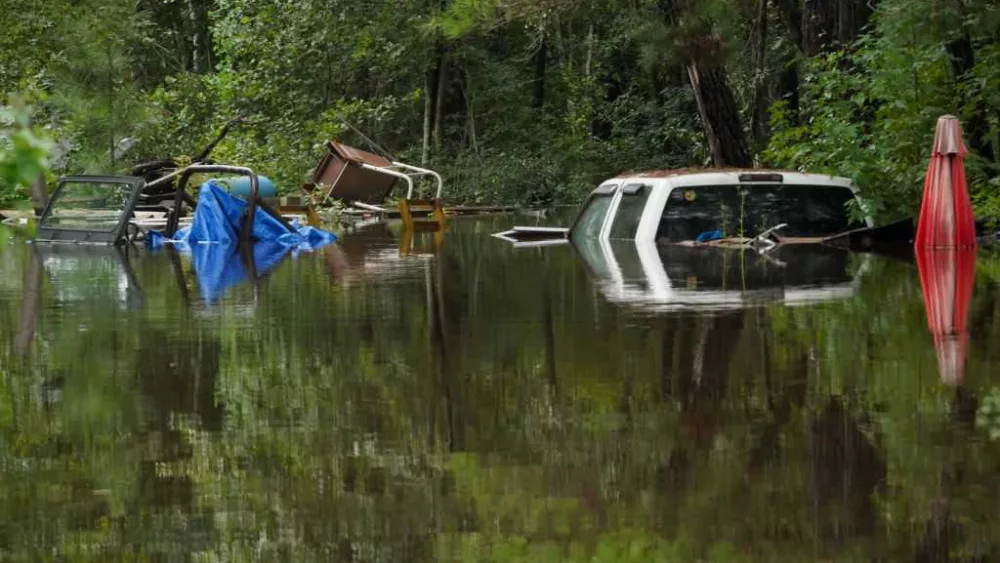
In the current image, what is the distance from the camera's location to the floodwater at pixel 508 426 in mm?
6309

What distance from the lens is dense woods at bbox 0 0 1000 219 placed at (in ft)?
82.4

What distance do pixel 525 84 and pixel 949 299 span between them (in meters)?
40.8

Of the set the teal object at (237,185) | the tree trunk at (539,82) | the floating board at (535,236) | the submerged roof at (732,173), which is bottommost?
the floating board at (535,236)

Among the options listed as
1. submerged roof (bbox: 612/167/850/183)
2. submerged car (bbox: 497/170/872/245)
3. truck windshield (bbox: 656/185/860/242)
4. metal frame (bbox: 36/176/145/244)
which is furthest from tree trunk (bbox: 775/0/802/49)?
metal frame (bbox: 36/176/145/244)

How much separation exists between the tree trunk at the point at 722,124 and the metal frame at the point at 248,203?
6.89 metres

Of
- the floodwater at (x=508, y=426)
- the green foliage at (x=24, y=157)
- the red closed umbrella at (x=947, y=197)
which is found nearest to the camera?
the green foliage at (x=24, y=157)

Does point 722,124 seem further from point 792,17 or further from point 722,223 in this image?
point 722,223

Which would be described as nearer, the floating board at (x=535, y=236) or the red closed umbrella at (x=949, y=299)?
the red closed umbrella at (x=949, y=299)

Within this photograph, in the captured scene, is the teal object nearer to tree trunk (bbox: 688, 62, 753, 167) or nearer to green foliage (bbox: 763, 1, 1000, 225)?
tree trunk (bbox: 688, 62, 753, 167)

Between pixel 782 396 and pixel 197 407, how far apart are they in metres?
3.03

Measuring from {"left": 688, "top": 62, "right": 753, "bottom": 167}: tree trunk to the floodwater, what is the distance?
12934 mm

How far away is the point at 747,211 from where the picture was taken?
2306cm

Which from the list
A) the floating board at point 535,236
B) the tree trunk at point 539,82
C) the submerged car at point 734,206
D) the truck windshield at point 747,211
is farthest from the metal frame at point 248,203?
the tree trunk at point 539,82

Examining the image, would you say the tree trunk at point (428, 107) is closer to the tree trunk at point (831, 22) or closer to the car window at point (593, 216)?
the tree trunk at point (831, 22)
